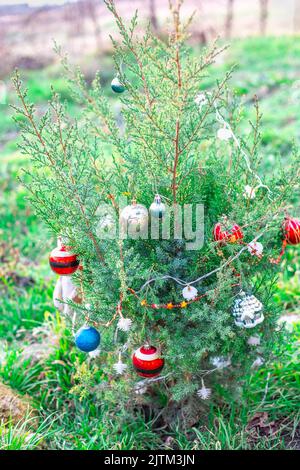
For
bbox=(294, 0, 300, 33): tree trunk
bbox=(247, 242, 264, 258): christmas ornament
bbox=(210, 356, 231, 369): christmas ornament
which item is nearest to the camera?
bbox=(247, 242, 264, 258): christmas ornament

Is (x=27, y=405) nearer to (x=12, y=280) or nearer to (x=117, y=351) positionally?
(x=117, y=351)

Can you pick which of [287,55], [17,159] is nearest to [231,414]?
[17,159]

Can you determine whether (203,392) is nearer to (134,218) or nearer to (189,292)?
(189,292)

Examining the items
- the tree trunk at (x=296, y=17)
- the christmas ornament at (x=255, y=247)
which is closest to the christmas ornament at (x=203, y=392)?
the christmas ornament at (x=255, y=247)

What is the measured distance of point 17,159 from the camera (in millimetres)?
5441

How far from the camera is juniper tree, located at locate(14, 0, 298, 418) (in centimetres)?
169

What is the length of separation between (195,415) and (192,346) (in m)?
0.45

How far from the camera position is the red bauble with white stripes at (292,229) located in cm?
192

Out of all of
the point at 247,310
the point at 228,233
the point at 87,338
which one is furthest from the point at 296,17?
the point at 87,338

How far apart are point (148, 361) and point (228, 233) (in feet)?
1.74

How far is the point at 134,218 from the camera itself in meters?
1.75

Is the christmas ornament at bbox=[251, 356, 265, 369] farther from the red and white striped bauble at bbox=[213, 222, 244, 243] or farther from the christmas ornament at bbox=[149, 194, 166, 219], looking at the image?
the christmas ornament at bbox=[149, 194, 166, 219]

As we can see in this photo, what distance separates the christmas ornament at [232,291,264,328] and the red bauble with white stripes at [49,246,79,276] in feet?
1.95

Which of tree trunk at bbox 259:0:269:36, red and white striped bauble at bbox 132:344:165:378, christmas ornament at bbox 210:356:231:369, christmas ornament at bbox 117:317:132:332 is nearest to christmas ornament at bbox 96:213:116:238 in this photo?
christmas ornament at bbox 117:317:132:332
